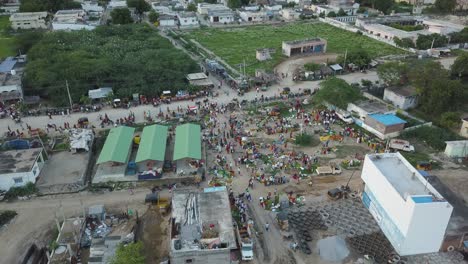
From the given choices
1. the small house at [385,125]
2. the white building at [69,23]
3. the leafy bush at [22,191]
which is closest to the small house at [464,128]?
the small house at [385,125]

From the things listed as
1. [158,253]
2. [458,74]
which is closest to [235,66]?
[458,74]

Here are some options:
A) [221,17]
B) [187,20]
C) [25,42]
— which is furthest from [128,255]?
[221,17]

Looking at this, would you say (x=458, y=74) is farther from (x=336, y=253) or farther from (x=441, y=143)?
(x=336, y=253)

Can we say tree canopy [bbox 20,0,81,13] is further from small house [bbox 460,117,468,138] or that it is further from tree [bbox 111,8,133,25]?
small house [bbox 460,117,468,138]

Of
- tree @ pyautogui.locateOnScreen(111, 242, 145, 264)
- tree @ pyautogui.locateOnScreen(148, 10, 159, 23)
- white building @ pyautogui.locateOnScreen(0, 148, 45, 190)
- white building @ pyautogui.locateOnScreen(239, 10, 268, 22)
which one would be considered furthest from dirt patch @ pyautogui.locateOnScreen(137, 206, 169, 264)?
white building @ pyautogui.locateOnScreen(239, 10, 268, 22)

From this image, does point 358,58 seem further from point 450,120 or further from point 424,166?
point 424,166

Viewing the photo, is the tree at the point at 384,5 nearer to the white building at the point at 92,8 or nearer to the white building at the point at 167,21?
the white building at the point at 167,21
